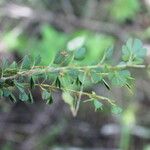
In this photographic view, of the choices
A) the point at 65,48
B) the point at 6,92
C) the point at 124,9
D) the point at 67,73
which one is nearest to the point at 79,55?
the point at 67,73

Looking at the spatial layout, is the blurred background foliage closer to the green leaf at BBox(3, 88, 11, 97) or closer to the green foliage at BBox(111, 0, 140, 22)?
the green foliage at BBox(111, 0, 140, 22)

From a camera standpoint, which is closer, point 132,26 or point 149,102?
point 149,102

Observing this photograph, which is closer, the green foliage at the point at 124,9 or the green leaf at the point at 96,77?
the green leaf at the point at 96,77

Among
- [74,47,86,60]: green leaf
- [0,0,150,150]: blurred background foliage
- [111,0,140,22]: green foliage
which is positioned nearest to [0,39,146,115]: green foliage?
[74,47,86,60]: green leaf

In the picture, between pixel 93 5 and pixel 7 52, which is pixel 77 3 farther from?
pixel 7 52

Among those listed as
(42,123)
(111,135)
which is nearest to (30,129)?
(42,123)

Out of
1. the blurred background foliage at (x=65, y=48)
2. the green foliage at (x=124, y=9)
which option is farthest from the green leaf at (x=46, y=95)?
the green foliage at (x=124, y=9)

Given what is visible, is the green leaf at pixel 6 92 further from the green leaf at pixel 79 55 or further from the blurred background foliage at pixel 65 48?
the blurred background foliage at pixel 65 48

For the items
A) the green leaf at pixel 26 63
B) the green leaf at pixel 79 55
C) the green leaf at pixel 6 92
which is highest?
the green leaf at pixel 79 55
